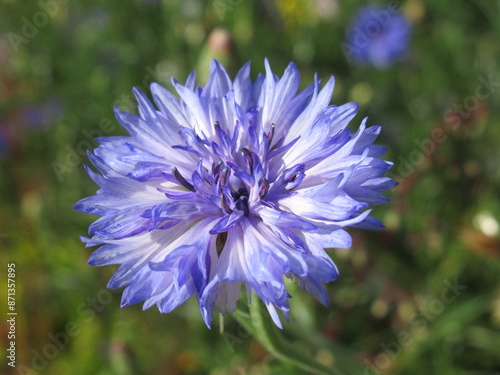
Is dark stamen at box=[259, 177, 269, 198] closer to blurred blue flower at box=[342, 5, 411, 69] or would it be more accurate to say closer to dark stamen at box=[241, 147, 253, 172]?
dark stamen at box=[241, 147, 253, 172]

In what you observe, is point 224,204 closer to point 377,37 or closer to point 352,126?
point 352,126

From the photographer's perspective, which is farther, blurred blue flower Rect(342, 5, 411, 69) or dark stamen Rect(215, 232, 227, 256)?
blurred blue flower Rect(342, 5, 411, 69)

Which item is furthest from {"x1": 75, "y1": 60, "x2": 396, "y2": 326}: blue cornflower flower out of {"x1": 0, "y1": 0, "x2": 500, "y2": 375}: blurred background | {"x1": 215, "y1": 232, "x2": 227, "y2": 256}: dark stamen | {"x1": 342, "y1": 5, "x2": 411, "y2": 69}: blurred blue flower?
{"x1": 342, "y1": 5, "x2": 411, "y2": 69}: blurred blue flower

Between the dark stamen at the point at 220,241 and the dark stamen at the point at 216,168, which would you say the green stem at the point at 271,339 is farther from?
the dark stamen at the point at 216,168

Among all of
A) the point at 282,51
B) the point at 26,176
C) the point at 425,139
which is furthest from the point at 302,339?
the point at 26,176

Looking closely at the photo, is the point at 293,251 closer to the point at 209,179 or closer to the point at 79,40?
the point at 209,179

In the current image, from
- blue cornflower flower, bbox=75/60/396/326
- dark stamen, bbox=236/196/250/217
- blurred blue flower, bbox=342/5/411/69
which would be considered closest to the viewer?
blue cornflower flower, bbox=75/60/396/326

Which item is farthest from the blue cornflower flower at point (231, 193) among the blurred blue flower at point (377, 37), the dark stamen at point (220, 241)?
the blurred blue flower at point (377, 37)

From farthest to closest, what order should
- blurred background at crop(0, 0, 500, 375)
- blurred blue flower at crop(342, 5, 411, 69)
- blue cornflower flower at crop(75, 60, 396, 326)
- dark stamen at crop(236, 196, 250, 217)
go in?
blurred blue flower at crop(342, 5, 411, 69)
blurred background at crop(0, 0, 500, 375)
dark stamen at crop(236, 196, 250, 217)
blue cornflower flower at crop(75, 60, 396, 326)
